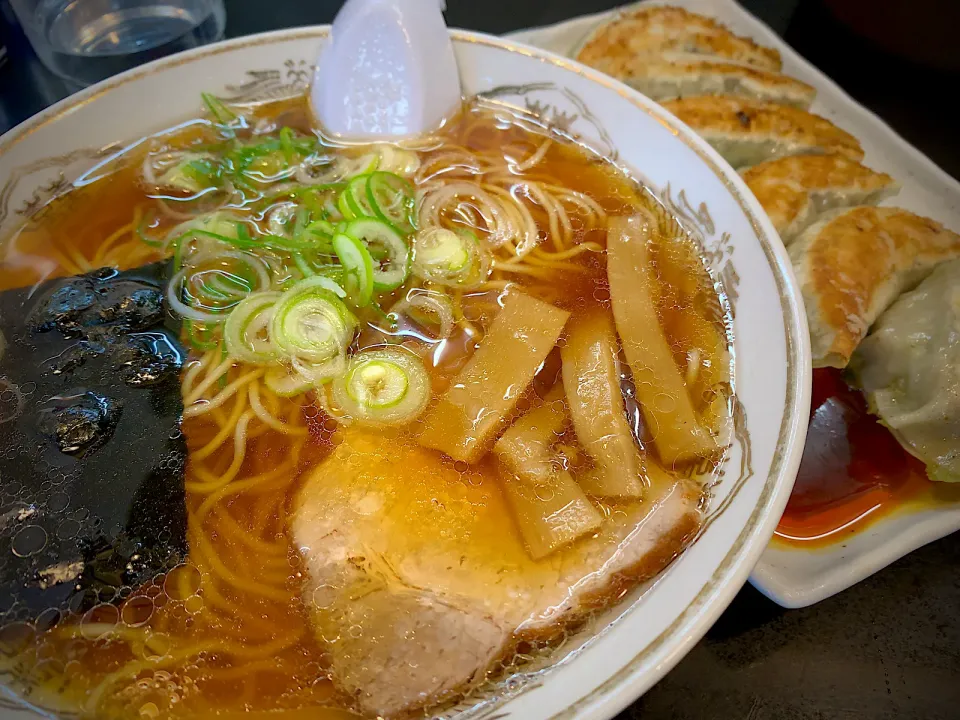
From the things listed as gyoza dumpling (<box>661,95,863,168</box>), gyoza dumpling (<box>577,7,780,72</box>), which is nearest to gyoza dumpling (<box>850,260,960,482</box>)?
gyoza dumpling (<box>661,95,863,168</box>)

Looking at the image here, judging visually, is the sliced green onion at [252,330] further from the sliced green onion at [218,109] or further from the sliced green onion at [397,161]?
the sliced green onion at [218,109]

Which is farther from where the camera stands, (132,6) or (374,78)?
(132,6)

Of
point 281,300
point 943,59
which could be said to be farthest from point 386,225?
point 943,59

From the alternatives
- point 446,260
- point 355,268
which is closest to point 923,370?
point 446,260

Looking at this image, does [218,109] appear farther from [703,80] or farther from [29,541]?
[703,80]

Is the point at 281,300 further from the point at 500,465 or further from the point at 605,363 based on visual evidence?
the point at 605,363

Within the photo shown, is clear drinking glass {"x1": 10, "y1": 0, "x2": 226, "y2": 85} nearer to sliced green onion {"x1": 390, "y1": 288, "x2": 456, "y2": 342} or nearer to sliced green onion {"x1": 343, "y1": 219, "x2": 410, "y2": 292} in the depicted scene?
sliced green onion {"x1": 343, "y1": 219, "x2": 410, "y2": 292}
